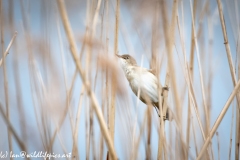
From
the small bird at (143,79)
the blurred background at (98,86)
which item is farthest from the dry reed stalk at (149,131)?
the small bird at (143,79)

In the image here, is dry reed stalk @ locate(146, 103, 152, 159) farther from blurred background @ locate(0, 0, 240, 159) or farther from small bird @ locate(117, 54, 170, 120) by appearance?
small bird @ locate(117, 54, 170, 120)

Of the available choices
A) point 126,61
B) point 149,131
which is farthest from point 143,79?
point 149,131

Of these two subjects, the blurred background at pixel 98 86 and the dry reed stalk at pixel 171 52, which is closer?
the dry reed stalk at pixel 171 52

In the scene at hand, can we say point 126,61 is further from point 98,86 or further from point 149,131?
point 149,131

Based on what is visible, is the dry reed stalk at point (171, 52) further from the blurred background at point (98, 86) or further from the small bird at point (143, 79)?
the small bird at point (143, 79)

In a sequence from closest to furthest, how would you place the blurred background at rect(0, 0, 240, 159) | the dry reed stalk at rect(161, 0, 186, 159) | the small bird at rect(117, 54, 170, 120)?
1. the dry reed stalk at rect(161, 0, 186, 159)
2. the blurred background at rect(0, 0, 240, 159)
3. the small bird at rect(117, 54, 170, 120)

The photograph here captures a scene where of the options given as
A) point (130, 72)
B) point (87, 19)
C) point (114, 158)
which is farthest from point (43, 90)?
point (130, 72)

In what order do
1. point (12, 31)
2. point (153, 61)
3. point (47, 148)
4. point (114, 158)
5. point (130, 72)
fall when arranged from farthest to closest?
point (130, 72)
point (12, 31)
point (153, 61)
point (47, 148)
point (114, 158)

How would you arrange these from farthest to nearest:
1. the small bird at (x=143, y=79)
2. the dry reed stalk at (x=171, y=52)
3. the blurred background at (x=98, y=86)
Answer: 1. the small bird at (x=143, y=79)
2. the blurred background at (x=98, y=86)
3. the dry reed stalk at (x=171, y=52)

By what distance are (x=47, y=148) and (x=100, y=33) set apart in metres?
0.40

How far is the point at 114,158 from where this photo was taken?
1.69ft

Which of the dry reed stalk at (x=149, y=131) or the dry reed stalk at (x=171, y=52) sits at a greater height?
the dry reed stalk at (x=171, y=52)

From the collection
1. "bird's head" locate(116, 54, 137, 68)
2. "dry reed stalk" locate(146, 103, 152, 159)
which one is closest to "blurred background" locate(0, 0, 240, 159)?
"dry reed stalk" locate(146, 103, 152, 159)

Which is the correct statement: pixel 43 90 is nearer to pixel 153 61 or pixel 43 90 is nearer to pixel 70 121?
pixel 70 121
